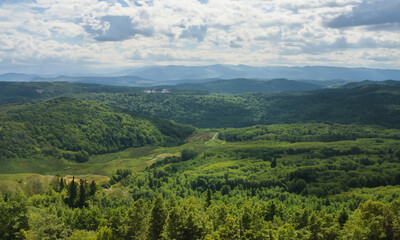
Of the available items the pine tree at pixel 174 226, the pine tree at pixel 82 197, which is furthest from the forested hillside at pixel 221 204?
the pine tree at pixel 82 197

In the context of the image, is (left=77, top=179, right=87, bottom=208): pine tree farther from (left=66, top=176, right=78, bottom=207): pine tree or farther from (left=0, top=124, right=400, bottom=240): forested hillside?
(left=66, top=176, right=78, bottom=207): pine tree

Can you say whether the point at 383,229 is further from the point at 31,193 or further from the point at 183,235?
the point at 31,193

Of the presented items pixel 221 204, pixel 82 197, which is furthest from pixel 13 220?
pixel 221 204

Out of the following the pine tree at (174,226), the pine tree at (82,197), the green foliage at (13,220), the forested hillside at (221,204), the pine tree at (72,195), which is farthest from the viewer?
the pine tree at (82,197)

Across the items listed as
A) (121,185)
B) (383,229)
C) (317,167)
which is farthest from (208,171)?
(383,229)

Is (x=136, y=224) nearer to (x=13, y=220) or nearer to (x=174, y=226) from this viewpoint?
(x=174, y=226)

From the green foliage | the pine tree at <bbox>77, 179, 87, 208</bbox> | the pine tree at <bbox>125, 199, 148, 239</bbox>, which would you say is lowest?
the pine tree at <bbox>77, 179, 87, 208</bbox>

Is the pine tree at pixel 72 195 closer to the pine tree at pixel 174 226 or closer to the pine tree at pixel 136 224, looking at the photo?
the pine tree at pixel 136 224

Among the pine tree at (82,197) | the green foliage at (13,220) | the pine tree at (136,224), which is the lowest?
the pine tree at (82,197)

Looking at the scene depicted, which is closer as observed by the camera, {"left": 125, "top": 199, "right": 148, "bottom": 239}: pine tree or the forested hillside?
the forested hillside

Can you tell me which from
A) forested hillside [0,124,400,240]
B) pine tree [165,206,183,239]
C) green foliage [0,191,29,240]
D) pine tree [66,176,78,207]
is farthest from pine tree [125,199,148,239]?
pine tree [66,176,78,207]

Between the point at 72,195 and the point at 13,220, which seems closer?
the point at 13,220
